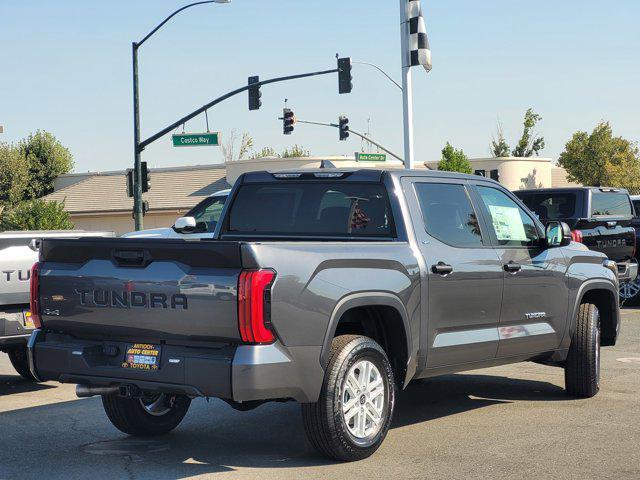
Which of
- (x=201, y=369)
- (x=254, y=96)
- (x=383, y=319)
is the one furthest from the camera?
(x=254, y=96)

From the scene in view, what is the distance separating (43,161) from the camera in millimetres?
79812

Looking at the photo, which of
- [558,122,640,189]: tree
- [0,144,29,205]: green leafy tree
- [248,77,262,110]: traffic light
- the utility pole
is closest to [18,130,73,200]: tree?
[0,144,29,205]: green leafy tree

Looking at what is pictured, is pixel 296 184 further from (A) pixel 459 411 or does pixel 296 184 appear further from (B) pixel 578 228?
(B) pixel 578 228

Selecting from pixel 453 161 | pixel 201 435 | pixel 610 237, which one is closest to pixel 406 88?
Answer: pixel 610 237

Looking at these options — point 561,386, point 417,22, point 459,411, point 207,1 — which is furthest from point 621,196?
point 207,1

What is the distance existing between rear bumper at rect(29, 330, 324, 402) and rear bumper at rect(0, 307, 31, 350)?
8.98 feet

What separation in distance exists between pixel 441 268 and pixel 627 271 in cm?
1003

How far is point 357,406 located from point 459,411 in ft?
6.84

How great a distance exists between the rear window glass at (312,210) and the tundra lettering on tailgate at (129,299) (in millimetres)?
1860

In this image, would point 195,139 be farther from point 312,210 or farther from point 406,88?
point 312,210

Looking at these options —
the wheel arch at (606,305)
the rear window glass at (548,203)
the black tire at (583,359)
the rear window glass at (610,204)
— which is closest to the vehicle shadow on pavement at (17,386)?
the black tire at (583,359)

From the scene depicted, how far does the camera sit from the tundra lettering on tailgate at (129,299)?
241 inches

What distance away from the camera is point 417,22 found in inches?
739

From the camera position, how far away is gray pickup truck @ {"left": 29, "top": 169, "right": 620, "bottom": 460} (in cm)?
600
